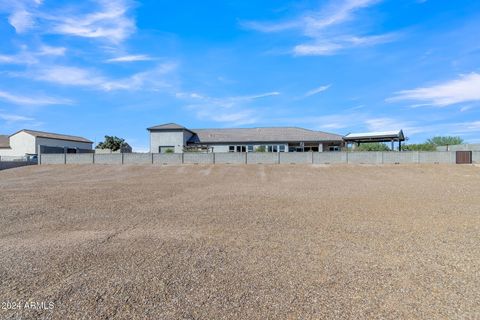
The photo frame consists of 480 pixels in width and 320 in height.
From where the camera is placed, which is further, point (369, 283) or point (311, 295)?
point (369, 283)

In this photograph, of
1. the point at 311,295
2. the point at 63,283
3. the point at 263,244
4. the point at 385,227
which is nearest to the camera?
the point at 311,295

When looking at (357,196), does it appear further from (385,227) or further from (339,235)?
(339,235)

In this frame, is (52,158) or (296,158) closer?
(296,158)

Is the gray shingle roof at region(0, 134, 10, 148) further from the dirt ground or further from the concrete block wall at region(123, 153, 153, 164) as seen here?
the dirt ground

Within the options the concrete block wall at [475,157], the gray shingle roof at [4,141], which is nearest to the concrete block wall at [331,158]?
the concrete block wall at [475,157]

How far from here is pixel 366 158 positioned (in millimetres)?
27812

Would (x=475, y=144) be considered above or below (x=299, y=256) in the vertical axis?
above

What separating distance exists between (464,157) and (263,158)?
16.8 m

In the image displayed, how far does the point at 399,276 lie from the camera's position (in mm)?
4543

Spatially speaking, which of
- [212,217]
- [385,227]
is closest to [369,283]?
[385,227]

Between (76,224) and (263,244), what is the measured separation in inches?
194

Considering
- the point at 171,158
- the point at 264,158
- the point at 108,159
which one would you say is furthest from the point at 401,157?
the point at 108,159

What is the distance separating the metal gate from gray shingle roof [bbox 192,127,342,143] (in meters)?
12.5

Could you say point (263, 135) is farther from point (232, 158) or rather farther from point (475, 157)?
point (475, 157)
